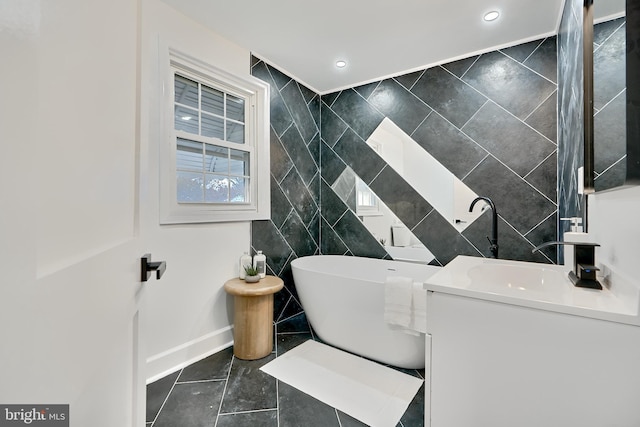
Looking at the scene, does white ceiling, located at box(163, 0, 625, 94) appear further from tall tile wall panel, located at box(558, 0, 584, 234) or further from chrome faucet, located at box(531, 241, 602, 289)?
chrome faucet, located at box(531, 241, 602, 289)

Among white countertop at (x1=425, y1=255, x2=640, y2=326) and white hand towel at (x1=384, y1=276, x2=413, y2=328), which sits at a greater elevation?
white countertop at (x1=425, y1=255, x2=640, y2=326)

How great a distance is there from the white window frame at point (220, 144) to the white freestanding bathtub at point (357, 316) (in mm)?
752

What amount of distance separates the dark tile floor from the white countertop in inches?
34.5

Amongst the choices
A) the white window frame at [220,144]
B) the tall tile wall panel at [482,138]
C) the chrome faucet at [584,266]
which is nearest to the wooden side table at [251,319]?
the white window frame at [220,144]

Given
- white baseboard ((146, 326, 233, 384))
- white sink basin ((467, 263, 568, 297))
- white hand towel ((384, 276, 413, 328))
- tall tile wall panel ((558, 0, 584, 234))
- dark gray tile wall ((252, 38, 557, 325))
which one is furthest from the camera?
dark gray tile wall ((252, 38, 557, 325))

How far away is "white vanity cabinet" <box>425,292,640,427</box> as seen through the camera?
793 millimetres

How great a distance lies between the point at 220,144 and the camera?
2258mm

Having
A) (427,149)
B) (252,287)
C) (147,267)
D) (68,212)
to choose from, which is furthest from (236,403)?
(427,149)

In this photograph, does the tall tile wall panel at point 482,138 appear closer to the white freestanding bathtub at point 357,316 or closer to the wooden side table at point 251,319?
the white freestanding bathtub at point 357,316

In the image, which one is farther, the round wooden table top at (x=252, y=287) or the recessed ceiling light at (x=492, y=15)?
the round wooden table top at (x=252, y=287)

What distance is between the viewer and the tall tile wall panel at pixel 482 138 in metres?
2.12

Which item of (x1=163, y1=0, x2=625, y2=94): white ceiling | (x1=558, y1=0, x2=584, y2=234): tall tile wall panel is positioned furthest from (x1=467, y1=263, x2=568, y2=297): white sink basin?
(x1=163, y1=0, x2=625, y2=94): white ceiling

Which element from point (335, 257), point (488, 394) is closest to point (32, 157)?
point (488, 394)

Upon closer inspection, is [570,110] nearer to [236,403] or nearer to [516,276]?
[516,276]
